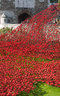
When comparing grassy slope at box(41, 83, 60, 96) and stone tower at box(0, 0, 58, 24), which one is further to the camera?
stone tower at box(0, 0, 58, 24)

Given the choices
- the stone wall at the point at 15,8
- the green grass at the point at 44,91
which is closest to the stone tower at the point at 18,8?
the stone wall at the point at 15,8

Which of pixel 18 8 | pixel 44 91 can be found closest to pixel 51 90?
pixel 44 91

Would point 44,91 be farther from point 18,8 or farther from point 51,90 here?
point 18,8

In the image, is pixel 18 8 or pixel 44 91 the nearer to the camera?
pixel 44 91

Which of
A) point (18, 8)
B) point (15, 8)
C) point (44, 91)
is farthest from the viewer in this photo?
point (18, 8)

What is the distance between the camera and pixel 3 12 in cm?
1477

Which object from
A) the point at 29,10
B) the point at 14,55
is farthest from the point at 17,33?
the point at 29,10

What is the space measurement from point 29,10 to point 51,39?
11550 millimetres

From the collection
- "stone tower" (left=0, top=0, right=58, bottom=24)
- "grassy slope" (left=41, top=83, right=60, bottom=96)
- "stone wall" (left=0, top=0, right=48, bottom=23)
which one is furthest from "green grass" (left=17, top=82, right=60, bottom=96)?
"stone wall" (left=0, top=0, right=48, bottom=23)

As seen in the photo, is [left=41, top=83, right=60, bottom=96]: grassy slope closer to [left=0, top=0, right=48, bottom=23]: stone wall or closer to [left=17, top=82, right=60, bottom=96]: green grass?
[left=17, top=82, right=60, bottom=96]: green grass

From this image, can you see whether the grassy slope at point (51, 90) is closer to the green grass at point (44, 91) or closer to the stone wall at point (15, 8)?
the green grass at point (44, 91)

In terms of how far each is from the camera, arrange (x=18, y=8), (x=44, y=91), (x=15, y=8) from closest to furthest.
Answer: (x=44, y=91) → (x=15, y=8) → (x=18, y=8)

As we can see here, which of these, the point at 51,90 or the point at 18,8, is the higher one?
the point at 18,8

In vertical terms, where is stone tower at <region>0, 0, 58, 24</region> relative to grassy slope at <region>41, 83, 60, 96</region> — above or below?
above
